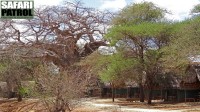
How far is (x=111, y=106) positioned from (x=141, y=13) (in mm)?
11417

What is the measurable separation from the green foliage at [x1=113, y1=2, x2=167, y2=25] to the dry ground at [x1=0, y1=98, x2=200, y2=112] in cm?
855

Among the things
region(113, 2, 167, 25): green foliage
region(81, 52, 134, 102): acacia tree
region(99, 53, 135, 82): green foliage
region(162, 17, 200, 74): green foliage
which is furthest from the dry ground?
region(113, 2, 167, 25): green foliage

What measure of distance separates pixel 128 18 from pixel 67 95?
19.1 metres

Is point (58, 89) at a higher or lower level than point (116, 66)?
lower

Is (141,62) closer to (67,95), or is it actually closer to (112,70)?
(112,70)

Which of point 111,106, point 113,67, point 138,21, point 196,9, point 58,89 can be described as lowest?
point 111,106

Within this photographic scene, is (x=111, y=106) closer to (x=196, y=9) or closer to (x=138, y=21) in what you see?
(x=138, y=21)

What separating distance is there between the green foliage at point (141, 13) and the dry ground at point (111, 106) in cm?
855

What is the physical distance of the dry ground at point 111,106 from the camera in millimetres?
33406

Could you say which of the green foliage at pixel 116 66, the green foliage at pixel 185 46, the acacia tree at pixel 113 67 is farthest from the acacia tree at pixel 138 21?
the green foliage at pixel 185 46

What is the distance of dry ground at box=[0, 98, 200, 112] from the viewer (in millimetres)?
33406

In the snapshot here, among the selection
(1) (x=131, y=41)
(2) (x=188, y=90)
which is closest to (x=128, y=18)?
(1) (x=131, y=41)


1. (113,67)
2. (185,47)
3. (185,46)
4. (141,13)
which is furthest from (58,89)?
(141,13)

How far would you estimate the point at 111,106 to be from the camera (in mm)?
37250
